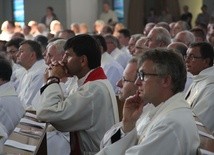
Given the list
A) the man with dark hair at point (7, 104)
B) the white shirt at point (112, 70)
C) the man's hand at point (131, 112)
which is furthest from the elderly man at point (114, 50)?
the man's hand at point (131, 112)

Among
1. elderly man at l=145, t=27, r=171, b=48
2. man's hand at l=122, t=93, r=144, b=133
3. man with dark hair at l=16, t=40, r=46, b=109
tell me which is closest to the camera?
man's hand at l=122, t=93, r=144, b=133

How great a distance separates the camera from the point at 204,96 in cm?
570

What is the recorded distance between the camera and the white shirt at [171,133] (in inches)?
130

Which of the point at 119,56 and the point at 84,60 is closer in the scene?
the point at 84,60

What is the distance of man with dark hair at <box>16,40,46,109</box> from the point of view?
770cm

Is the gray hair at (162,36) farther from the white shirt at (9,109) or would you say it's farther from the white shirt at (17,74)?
the white shirt at (9,109)

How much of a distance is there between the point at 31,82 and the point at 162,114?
4454 mm

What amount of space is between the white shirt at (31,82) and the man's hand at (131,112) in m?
3.61

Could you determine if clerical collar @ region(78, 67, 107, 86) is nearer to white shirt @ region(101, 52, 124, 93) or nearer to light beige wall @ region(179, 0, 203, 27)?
white shirt @ region(101, 52, 124, 93)

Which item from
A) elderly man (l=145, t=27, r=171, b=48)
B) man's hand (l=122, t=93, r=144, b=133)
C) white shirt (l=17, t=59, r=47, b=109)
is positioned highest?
elderly man (l=145, t=27, r=171, b=48)

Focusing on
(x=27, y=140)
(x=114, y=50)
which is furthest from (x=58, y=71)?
(x=114, y=50)

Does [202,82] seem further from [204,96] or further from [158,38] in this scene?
[158,38]

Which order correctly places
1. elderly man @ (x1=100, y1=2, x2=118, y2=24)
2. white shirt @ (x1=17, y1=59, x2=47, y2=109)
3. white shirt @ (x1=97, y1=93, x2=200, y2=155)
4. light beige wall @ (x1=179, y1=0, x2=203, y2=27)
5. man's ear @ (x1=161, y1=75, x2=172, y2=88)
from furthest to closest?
light beige wall @ (x1=179, y1=0, x2=203, y2=27) < elderly man @ (x1=100, y1=2, x2=118, y2=24) < white shirt @ (x1=17, y1=59, x2=47, y2=109) < man's ear @ (x1=161, y1=75, x2=172, y2=88) < white shirt @ (x1=97, y1=93, x2=200, y2=155)

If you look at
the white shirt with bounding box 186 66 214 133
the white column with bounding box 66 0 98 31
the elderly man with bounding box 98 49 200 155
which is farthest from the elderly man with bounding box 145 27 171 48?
the white column with bounding box 66 0 98 31
